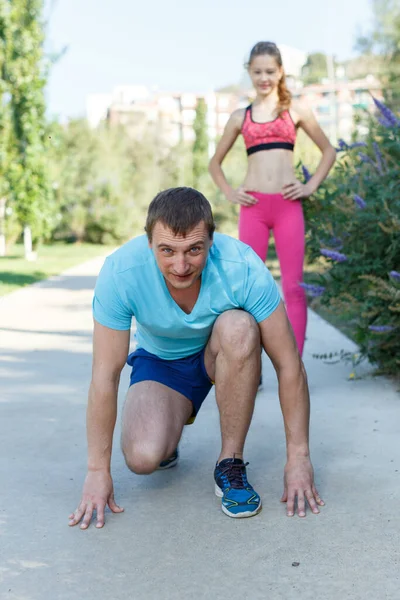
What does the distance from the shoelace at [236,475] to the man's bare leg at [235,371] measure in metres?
0.06

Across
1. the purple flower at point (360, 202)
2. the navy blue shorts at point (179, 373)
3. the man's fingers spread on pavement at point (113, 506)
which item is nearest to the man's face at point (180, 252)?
the navy blue shorts at point (179, 373)

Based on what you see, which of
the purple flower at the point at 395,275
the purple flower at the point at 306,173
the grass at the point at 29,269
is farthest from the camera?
the grass at the point at 29,269

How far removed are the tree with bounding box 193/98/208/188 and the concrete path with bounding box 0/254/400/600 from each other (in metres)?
36.7

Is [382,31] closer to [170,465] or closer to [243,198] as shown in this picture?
[243,198]

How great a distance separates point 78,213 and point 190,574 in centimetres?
2526

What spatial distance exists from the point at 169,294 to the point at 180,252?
26 cm

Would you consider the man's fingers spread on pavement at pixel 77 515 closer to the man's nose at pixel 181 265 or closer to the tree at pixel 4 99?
the man's nose at pixel 181 265

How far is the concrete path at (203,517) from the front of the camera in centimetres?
255

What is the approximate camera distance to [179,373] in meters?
3.54

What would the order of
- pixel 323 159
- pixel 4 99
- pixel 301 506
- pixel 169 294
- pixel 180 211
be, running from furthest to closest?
pixel 4 99 → pixel 323 159 → pixel 169 294 → pixel 301 506 → pixel 180 211

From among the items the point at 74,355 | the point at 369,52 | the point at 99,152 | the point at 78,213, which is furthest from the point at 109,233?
the point at 74,355

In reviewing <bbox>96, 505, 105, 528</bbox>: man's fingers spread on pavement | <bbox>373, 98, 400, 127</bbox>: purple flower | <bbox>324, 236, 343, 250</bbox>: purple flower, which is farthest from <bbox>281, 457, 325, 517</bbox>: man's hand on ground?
<bbox>373, 98, 400, 127</bbox>: purple flower

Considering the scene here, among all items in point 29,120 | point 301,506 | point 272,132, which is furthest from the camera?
point 29,120

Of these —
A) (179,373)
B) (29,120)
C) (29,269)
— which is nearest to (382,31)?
(29,120)
